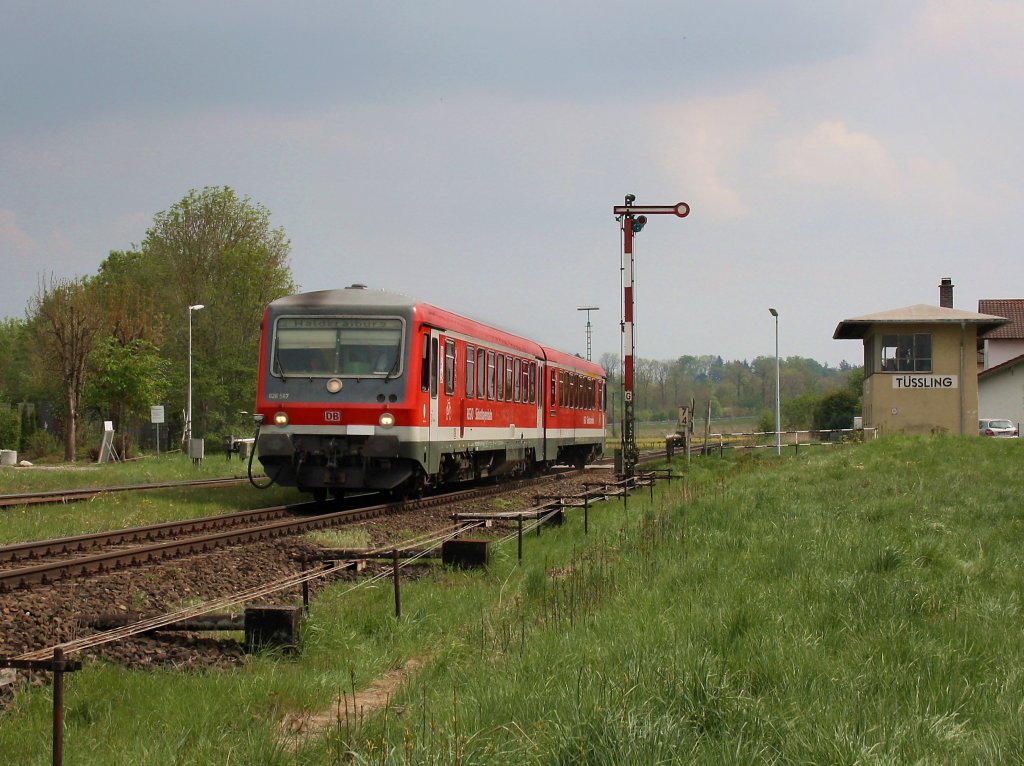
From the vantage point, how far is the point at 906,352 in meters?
46.9

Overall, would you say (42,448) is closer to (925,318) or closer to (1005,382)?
(925,318)

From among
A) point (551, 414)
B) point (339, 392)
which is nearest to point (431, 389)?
point (339, 392)

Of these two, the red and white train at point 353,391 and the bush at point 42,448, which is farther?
the bush at point 42,448

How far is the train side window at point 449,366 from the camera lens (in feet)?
65.1

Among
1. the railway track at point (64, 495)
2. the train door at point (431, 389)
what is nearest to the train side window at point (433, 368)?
the train door at point (431, 389)

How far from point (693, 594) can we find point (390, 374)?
1020cm

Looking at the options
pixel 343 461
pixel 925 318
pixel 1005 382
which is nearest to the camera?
pixel 343 461

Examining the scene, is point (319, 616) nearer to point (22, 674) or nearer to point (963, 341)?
point (22, 674)

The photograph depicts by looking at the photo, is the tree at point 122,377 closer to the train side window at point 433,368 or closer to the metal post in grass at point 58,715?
the train side window at point 433,368

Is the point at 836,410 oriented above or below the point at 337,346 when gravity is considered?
below

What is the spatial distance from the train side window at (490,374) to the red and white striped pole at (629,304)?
5.12 metres

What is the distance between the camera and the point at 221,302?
60.8 metres

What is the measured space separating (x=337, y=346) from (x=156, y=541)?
5303 millimetres

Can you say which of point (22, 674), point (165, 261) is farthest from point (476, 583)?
point (165, 261)
